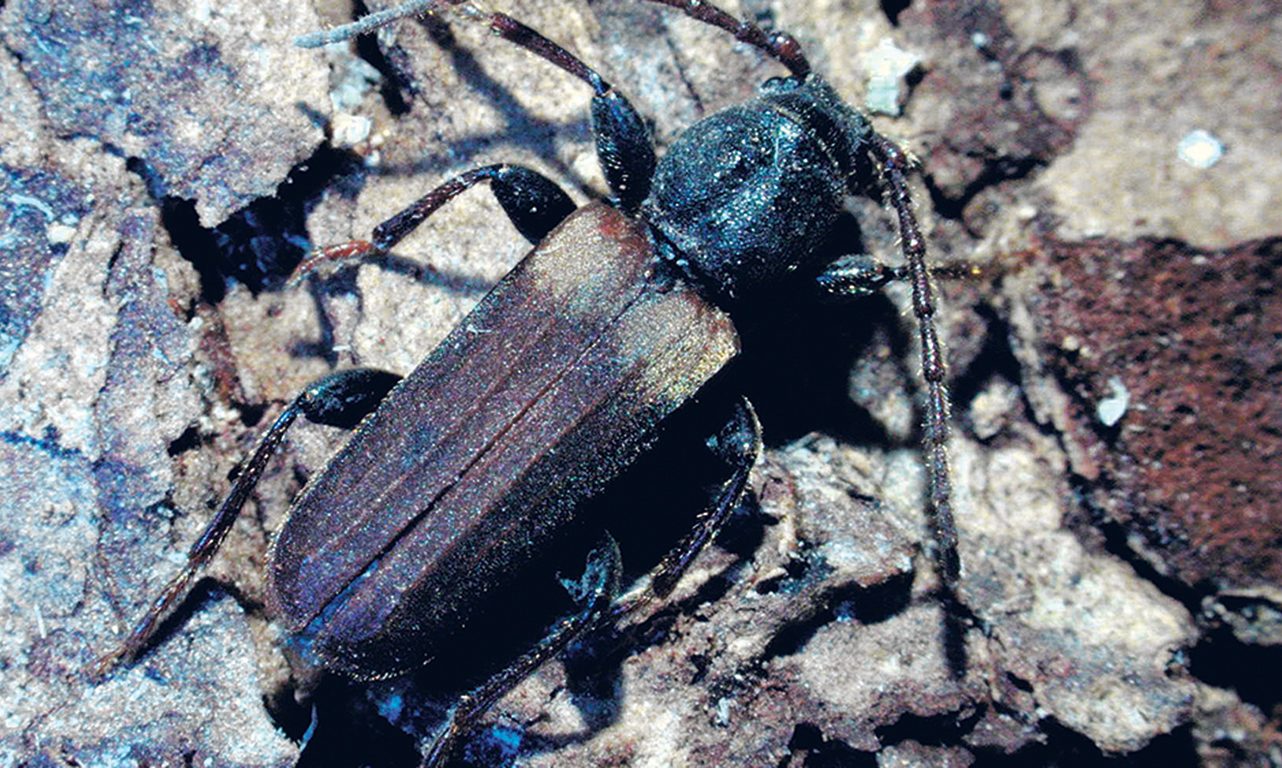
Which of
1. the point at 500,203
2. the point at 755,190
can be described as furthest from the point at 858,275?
the point at 500,203

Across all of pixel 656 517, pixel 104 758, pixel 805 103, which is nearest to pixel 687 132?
pixel 805 103

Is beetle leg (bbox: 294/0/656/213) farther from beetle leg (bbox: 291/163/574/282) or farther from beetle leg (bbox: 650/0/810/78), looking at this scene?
beetle leg (bbox: 291/163/574/282)

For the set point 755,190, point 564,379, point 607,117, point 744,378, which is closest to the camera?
point 564,379

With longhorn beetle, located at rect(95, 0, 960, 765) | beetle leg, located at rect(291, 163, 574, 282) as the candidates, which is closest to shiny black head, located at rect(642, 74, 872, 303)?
longhorn beetle, located at rect(95, 0, 960, 765)

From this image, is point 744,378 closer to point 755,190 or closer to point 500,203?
point 755,190

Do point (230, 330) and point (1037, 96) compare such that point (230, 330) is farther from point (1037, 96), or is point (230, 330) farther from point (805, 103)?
point (1037, 96)

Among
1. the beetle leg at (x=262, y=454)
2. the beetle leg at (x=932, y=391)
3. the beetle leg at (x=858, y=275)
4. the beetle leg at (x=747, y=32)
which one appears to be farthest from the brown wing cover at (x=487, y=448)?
the beetle leg at (x=747, y=32)
